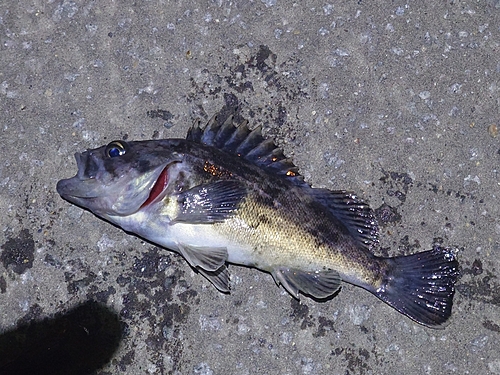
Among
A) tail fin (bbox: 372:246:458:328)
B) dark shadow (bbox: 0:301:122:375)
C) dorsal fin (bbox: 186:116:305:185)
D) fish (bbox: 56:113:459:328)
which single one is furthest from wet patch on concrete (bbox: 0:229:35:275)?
tail fin (bbox: 372:246:458:328)

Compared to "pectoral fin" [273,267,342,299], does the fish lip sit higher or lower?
higher

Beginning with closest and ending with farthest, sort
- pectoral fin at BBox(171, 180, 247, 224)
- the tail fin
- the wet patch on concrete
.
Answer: pectoral fin at BBox(171, 180, 247, 224) → the tail fin → the wet patch on concrete

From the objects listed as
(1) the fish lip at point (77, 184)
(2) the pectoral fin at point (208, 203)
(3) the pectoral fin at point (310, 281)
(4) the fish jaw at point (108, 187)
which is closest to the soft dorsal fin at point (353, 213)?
(3) the pectoral fin at point (310, 281)

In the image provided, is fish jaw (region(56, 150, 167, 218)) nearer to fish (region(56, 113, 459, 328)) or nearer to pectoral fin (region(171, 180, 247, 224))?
fish (region(56, 113, 459, 328))

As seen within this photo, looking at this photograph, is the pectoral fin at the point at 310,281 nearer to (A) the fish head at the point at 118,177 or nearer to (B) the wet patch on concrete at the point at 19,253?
(A) the fish head at the point at 118,177

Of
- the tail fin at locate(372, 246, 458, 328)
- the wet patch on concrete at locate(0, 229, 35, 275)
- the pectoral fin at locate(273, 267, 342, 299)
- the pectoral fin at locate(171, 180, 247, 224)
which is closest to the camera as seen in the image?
the pectoral fin at locate(171, 180, 247, 224)

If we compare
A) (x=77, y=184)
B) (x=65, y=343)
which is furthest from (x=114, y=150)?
(x=65, y=343)

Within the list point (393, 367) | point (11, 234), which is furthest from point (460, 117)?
point (11, 234)
